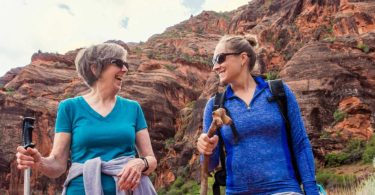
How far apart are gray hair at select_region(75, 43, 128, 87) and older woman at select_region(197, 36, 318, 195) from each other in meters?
0.75

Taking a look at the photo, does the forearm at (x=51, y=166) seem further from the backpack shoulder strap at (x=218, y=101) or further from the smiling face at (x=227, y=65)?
the smiling face at (x=227, y=65)

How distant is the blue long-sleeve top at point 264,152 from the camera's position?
130 inches

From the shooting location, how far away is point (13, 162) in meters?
47.3

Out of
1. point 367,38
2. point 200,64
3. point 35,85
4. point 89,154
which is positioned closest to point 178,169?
point 367,38

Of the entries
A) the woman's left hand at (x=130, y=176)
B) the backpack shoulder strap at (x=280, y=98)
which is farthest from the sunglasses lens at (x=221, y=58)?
the woman's left hand at (x=130, y=176)

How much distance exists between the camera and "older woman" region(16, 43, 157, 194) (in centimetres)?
343

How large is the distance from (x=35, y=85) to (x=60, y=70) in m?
5.32

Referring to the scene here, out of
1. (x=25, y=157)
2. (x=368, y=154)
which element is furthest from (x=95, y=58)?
(x=368, y=154)

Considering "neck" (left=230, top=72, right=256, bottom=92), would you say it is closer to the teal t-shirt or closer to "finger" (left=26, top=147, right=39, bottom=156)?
the teal t-shirt

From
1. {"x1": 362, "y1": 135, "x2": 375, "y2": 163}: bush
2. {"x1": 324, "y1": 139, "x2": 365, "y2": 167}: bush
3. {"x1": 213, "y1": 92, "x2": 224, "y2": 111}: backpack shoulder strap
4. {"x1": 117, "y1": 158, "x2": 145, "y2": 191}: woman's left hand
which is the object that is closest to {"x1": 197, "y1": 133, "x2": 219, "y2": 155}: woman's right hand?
{"x1": 213, "y1": 92, "x2": 224, "y2": 111}: backpack shoulder strap

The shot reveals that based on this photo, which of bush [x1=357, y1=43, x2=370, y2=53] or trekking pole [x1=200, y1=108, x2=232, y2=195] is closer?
trekking pole [x1=200, y1=108, x2=232, y2=195]

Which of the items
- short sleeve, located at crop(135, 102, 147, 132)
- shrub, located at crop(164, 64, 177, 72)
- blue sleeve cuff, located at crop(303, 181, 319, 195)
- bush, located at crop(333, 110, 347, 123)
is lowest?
bush, located at crop(333, 110, 347, 123)

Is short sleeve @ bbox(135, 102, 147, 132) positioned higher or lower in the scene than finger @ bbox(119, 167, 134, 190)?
higher

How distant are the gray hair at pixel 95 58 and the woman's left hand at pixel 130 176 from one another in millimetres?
747
